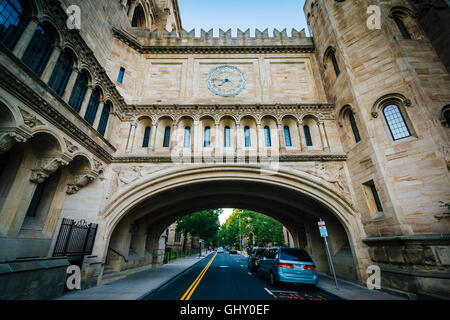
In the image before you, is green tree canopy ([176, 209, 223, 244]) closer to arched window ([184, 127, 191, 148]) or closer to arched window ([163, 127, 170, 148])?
arched window ([163, 127, 170, 148])

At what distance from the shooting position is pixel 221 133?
1163cm

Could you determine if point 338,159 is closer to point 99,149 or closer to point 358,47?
point 358,47

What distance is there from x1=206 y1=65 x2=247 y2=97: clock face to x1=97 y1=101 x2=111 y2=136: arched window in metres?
6.79

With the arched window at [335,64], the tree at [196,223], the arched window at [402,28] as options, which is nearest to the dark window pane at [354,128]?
the arched window at [335,64]

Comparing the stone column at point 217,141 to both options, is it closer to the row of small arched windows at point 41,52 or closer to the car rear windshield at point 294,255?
the car rear windshield at point 294,255

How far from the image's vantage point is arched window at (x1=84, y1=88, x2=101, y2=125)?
9.23 meters

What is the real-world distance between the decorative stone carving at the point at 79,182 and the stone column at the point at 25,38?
16.4 ft

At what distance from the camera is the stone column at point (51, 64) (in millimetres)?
6623

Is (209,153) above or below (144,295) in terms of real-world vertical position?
above

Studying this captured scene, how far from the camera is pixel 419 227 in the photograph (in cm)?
694

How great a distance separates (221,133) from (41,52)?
8.41 metres

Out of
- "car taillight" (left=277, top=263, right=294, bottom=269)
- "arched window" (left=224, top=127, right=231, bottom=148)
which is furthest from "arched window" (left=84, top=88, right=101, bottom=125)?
"car taillight" (left=277, top=263, right=294, bottom=269)

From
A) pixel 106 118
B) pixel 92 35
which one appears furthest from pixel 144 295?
pixel 92 35

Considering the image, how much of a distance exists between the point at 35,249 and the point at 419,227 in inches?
575
